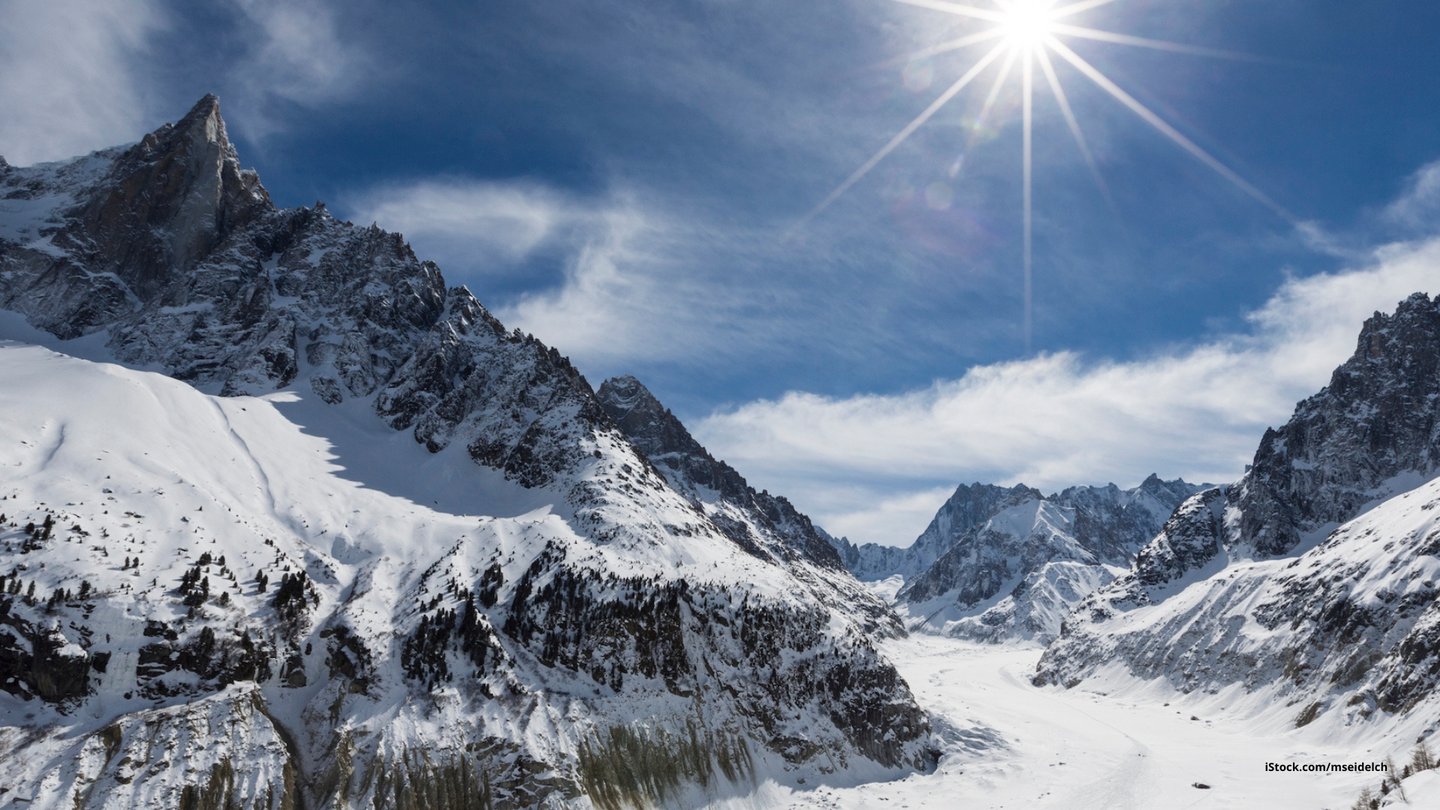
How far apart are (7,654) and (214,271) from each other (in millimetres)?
128795

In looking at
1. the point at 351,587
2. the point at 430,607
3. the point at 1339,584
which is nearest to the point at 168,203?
the point at 351,587

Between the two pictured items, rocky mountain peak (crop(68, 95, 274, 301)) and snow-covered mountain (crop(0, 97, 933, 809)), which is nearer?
snow-covered mountain (crop(0, 97, 933, 809))

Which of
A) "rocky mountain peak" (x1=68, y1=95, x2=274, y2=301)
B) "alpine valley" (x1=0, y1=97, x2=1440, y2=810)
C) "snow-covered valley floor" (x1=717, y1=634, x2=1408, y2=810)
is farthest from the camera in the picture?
"rocky mountain peak" (x1=68, y1=95, x2=274, y2=301)

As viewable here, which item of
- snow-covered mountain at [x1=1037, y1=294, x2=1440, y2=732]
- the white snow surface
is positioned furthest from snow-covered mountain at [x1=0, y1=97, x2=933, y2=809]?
snow-covered mountain at [x1=1037, y1=294, x2=1440, y2=732]

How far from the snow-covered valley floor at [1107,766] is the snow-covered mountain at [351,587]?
5.99 m

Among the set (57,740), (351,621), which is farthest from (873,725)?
(57,740)

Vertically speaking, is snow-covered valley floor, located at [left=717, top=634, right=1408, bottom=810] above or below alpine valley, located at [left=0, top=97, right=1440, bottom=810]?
below

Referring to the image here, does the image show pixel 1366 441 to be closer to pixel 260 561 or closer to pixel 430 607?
pixel 430 607

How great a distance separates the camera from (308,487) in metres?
105

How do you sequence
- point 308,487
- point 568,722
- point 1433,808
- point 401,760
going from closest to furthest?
point 1433,808 < point 401,760 < point 568,722 < point 308,487

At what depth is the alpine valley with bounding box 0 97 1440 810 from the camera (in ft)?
209

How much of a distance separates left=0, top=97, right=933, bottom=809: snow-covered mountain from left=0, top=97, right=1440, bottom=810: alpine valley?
38 centimetres

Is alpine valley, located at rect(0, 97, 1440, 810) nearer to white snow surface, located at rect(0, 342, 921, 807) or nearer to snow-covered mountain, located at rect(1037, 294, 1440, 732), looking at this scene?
white snow surface, located at rect(0, 342, 921, 807)

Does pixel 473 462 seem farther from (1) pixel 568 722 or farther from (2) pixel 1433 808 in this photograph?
(2) pixel 1433 808
